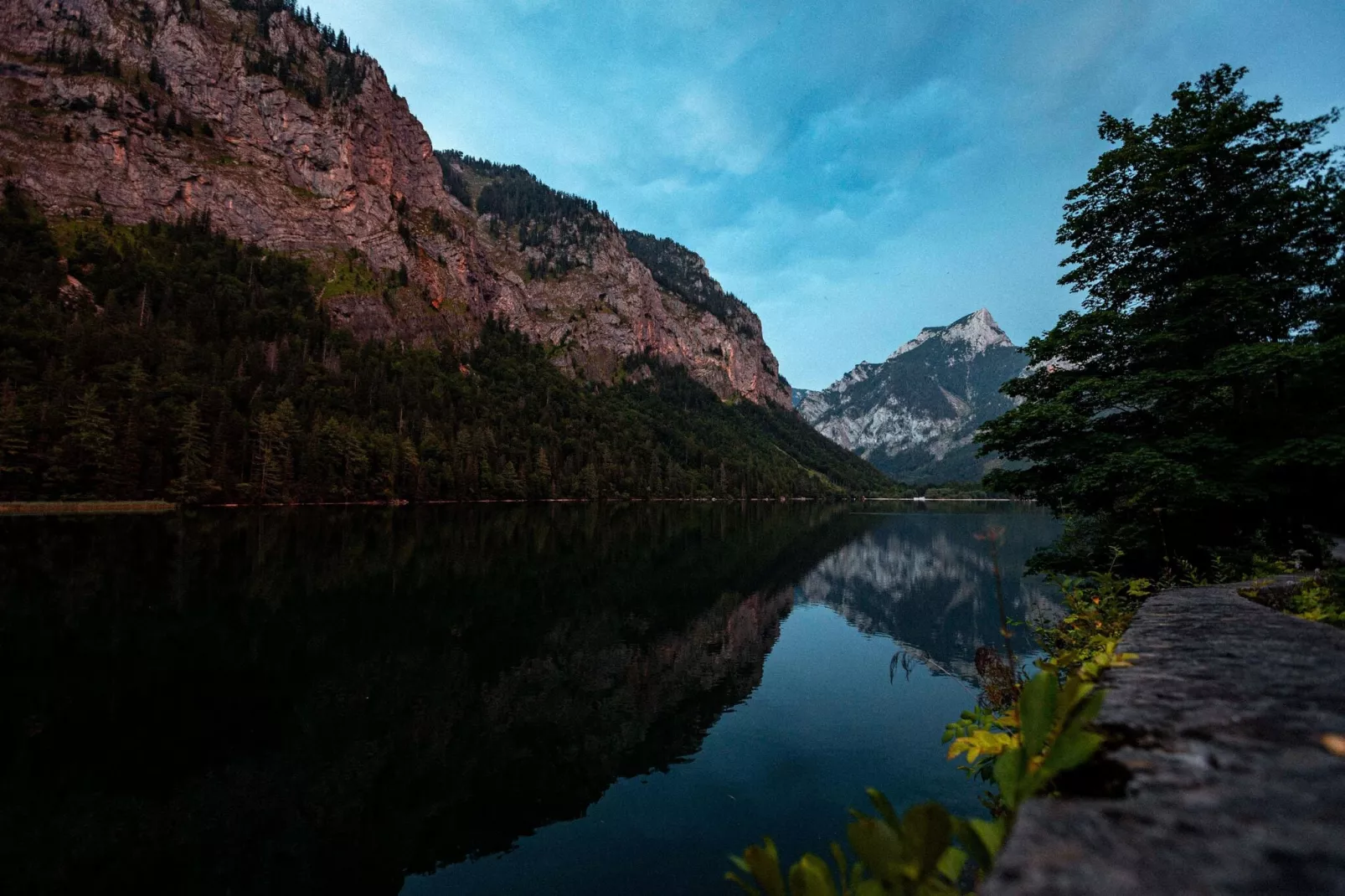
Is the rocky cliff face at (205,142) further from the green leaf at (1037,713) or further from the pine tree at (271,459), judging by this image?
the green leaf at (1037,713)

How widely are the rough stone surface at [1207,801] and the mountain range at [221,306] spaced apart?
331ft

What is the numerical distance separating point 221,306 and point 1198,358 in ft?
564

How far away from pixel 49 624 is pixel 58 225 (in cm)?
17369

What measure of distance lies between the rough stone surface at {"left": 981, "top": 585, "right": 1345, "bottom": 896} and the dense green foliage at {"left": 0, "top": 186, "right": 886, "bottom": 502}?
10079 cm

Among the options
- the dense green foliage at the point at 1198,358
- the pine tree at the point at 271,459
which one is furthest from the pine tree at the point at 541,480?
the dense green foliage at the point at 1198,358

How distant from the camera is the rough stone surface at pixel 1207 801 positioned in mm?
1534

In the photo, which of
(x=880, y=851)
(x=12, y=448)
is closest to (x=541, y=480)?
(x=12, y=448)

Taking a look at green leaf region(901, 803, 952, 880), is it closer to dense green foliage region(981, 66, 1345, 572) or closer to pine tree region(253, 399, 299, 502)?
dense green foliage region(981, 66, 1345, 572)

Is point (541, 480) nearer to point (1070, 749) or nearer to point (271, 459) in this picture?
point (271, 459)

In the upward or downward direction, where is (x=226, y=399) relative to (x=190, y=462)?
upward

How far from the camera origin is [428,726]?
14352mm

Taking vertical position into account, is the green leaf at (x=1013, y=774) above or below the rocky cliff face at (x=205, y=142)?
below

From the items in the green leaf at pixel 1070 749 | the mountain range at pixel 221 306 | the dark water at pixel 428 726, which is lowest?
the dark water at pixel 428 726

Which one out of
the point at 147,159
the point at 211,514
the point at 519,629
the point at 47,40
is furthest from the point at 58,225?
the point at 519,629
